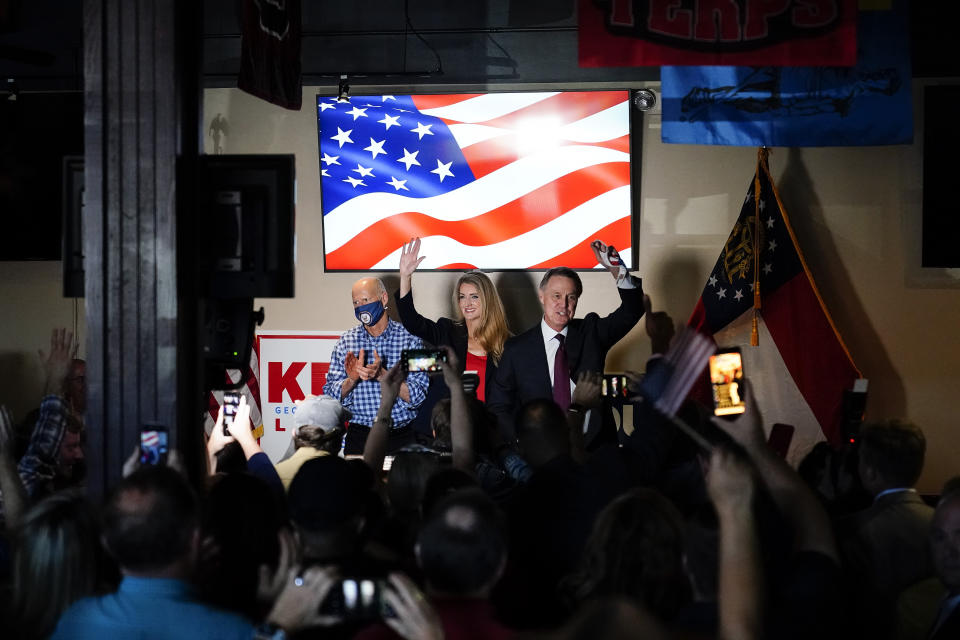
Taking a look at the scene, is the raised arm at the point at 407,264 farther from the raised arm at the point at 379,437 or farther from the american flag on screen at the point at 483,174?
the raised arm at the point at 379,437

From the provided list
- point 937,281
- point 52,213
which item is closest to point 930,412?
point 937,281

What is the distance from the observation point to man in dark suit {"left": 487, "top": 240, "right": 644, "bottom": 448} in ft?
17.6

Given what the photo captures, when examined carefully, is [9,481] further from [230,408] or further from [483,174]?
[483,174]

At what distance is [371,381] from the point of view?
20.7 feet

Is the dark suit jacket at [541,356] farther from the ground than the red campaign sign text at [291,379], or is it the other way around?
the dark suit jacket at [541,356]

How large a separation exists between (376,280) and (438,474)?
373cm

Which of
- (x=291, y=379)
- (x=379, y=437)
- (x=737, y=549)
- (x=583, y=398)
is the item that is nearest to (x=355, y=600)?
(x=737, y=549)

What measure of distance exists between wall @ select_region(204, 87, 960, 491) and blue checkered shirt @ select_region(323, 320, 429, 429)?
2.81ft

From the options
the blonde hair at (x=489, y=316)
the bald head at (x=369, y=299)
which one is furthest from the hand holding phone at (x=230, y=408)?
the blonde hair at (x=489, y=316)

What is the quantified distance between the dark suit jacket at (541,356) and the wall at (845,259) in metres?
1.45

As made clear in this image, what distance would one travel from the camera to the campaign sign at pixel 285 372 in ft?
23.4

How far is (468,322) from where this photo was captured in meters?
6.46

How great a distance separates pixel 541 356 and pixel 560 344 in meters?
0.18

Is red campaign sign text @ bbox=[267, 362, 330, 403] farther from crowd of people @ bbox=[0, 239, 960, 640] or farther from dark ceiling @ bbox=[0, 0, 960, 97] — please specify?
crowd of people @ bbox=[0, 239, 960, 640]
